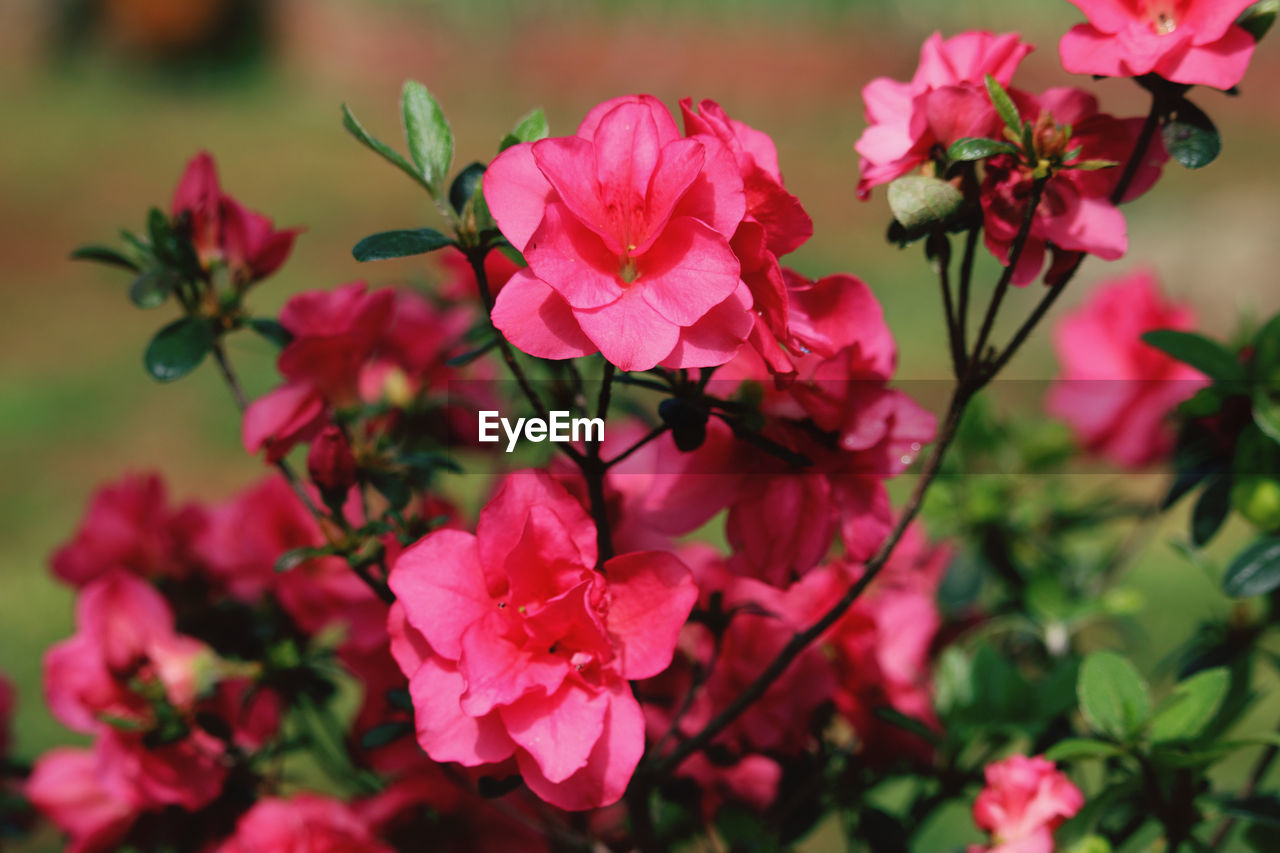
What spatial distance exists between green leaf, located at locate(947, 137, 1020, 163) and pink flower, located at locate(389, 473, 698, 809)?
7.7 inches

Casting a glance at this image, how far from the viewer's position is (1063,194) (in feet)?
1.63

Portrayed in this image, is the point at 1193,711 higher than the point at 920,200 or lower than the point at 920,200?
lower

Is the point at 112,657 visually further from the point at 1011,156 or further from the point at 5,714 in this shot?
the point at 1011,156

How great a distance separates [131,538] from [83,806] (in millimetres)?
167

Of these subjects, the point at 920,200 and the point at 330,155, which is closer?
the point at 920,200

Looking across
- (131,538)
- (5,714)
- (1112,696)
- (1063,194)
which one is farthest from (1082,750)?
(5,714)

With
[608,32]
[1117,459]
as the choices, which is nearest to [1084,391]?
[1117,459]

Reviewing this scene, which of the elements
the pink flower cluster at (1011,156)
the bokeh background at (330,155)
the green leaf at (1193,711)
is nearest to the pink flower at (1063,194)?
the pink flower cluster at (1011,156)

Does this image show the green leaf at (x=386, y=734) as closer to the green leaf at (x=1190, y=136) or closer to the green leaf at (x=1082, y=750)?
the green leaf at (x=1082, y=750)

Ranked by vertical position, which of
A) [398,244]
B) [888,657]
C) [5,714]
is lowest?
[5,714]

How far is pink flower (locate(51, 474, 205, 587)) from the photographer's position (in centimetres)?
76

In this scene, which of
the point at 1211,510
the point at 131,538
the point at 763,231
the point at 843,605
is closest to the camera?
the point at 763,231

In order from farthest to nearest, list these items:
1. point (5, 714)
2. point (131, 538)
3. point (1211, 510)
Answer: point (5, 714), point (131, 538), point (1211, 510)

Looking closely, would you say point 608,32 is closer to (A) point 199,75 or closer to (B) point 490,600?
(A) point 199,75
